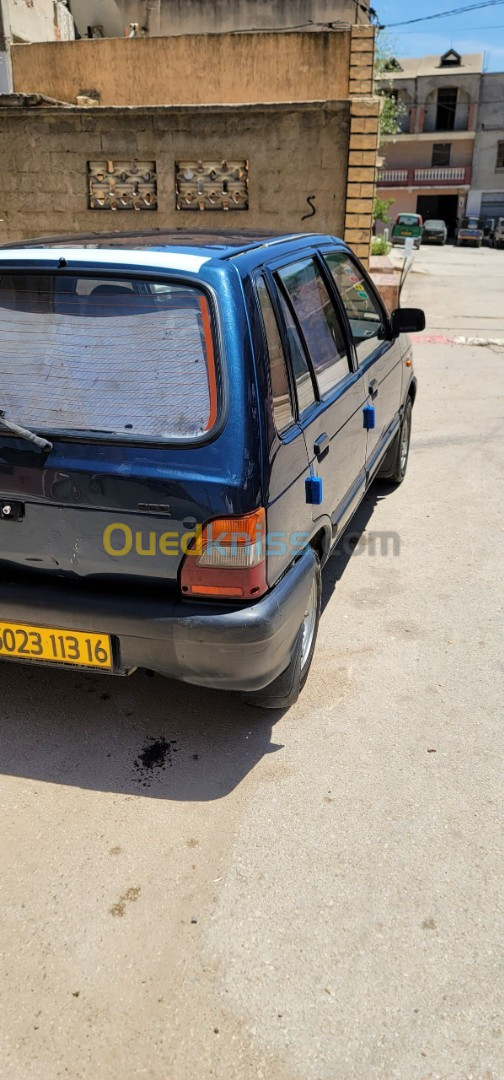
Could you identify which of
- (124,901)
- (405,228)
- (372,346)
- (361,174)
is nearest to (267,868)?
(124,901)

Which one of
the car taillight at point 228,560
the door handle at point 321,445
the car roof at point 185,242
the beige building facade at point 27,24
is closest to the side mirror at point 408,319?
the car roof at point 185,242

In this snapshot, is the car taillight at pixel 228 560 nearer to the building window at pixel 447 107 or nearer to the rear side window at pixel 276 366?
the rear side window at pixel 276 366

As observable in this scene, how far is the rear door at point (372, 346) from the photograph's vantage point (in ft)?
14.0

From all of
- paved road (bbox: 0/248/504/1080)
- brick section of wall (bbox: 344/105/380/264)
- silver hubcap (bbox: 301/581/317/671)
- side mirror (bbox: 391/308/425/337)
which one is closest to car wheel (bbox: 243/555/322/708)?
silver hubcap (bbox: 301/581/317/671)

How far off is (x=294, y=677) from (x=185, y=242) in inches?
68.7

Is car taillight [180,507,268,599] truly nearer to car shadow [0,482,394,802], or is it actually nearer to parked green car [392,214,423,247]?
car shadow [0,482,394,802]

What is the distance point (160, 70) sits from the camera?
36.6 ft

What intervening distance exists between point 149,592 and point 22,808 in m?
0.87

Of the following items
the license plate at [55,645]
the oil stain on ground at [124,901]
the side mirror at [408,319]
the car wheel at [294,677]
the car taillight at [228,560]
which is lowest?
the oil stain on ground at [124,901]

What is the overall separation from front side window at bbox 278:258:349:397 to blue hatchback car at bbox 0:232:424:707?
15.5 inches

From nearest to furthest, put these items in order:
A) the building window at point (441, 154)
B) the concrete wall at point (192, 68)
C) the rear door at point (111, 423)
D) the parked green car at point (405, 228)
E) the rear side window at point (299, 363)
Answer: the rear door at point (111, 423) < the rear side window at point (299, 363) < the concrete wall at point (192, 68) < the parked green car at point (405, 228) < the building window at point (441, 154)

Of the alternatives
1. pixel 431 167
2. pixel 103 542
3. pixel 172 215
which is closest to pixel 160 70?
pixel 172 215

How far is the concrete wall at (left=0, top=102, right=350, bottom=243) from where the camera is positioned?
9.58 metres

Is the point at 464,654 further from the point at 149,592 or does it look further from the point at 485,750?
the point at 149,592
